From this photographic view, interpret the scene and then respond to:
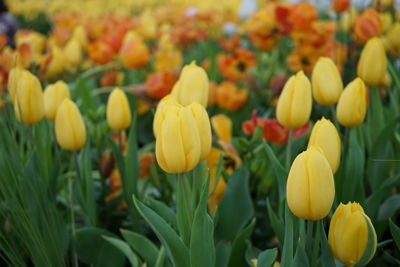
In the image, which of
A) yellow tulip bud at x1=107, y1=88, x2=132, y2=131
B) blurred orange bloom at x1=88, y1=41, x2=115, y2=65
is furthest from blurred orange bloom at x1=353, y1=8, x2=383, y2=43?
blurred orange bloom at x1=88, y1=41, x2=115, y2=65

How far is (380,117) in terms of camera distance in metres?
1.22

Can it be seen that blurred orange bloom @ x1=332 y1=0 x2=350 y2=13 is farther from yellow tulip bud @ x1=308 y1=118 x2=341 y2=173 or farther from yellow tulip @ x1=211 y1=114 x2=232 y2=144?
yellow tulip bud @ x1=308 y1=118 x2=341 y2=173

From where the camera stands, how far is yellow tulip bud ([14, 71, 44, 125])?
1.00 metres

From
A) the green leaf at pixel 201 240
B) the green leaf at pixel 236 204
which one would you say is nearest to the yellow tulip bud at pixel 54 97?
the green leaf at pixel 236 204

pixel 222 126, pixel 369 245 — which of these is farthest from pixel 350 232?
pixel 222 126

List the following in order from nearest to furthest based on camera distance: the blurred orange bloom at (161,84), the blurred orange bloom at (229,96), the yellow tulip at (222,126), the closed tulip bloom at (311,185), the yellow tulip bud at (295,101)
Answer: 1. the closed tulip bloom at (311,185)
2. the yellow tulip bud at (295,101)
3. the yellow tulip at (222,126)
4. the blurred orange bloom at (161,84)
5. the blurred orange bloom at (229,96)

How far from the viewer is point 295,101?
2.87ft

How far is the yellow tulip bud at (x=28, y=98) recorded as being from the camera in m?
1.00

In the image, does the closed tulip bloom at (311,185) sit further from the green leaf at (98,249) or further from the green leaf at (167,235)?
the green leaf at (98,249)

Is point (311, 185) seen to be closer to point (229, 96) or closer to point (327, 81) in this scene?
point (327, 81)

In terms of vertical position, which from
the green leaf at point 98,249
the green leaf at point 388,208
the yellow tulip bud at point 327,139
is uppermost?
the yellow tulip bud at point 327,139

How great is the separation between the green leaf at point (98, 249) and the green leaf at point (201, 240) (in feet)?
1.06

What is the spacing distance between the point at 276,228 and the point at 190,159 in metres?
0.23

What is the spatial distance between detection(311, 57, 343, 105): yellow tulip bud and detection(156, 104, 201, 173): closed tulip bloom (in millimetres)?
306
